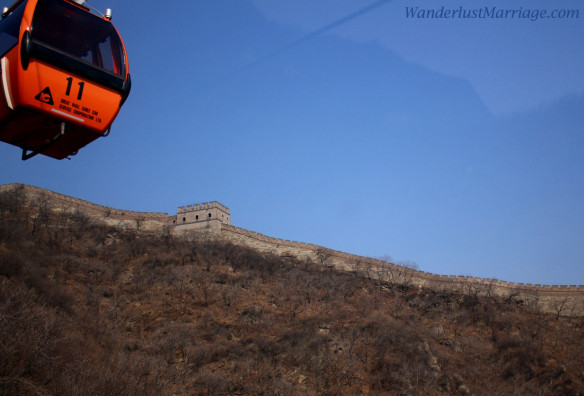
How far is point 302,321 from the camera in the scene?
29281 mm

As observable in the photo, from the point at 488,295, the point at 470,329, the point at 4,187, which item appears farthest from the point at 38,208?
the point at 488,295

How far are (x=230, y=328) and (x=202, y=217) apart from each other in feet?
58.1

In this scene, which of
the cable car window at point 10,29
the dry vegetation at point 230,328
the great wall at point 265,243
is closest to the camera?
the cable car window at point 10,29

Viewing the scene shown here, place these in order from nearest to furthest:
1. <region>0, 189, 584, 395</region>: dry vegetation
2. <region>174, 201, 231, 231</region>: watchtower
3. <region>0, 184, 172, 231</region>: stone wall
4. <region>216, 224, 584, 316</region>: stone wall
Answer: <region>0, 189, 584, 395</region>: dry vegetation, <region>216, 224, 584, 316</region>: stone wall, <region>0, 184, 172, 231</region>: stone wall, <region>174, 201, 231, 231</region>: watchtower

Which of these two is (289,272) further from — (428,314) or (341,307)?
(428,314)

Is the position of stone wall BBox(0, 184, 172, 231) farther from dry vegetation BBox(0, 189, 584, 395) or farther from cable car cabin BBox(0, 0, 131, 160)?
cable car cabin BBox(0, 0, 131, 160)

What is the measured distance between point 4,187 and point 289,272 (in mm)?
23793

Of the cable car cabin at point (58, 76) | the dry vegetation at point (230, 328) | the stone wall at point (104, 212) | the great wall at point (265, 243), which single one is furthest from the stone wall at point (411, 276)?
the cable car cabin at point (58, 76)

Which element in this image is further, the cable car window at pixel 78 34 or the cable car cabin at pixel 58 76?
the cable car window at pixel 78 34

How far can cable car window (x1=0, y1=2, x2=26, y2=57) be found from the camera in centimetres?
696

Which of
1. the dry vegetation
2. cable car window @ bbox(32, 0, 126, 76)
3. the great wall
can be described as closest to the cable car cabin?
cable car window @ bbox(32, 0, 126, 76)

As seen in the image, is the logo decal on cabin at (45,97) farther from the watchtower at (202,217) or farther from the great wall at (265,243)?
the watchtower at (202,217)

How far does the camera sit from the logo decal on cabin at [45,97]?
6.92 metres

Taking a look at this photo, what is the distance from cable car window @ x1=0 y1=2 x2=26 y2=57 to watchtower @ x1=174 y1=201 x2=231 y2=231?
120 ft
